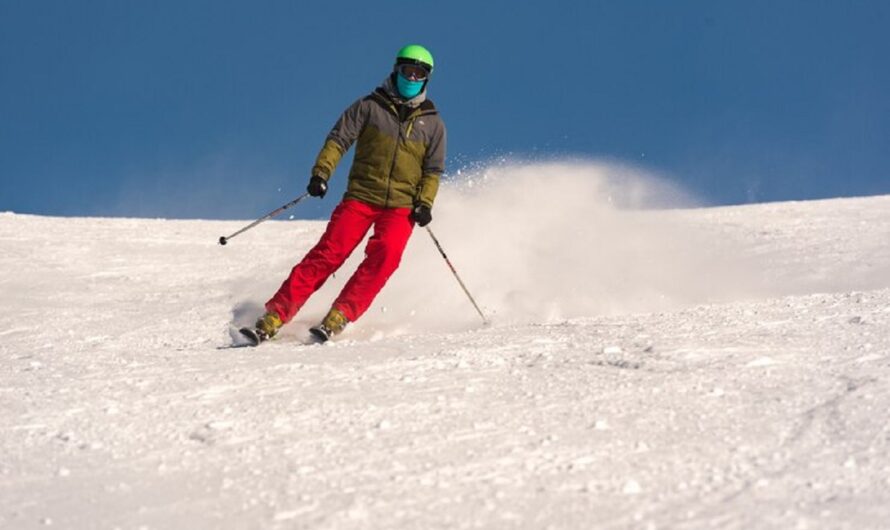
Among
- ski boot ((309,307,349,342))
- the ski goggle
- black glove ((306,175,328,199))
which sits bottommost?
ski boot ((309,307,349,342))

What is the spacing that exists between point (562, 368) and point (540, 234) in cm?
559

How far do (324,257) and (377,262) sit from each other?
347 millimetres

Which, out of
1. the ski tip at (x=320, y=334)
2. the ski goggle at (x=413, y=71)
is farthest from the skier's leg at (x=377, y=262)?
the ski goggle at (x=413, y=71)

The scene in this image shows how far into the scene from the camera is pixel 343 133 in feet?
23.0

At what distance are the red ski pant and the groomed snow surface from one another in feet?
1.37

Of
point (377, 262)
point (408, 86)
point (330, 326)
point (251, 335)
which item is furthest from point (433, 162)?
point (251, 335)

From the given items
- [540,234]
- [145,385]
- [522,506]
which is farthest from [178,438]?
[540,234]

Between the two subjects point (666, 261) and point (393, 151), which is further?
point (666, 261)

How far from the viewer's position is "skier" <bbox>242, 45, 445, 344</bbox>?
682cm

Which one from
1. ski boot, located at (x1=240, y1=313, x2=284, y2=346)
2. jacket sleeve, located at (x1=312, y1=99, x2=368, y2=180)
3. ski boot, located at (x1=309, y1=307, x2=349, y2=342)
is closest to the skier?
jacket sleeve, located at (x1=312, y1=99, x2=368, y2=180)

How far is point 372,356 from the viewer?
5145mm

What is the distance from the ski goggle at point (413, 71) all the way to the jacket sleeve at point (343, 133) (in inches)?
15.1

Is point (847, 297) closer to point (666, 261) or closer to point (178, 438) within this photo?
point (666, 261)

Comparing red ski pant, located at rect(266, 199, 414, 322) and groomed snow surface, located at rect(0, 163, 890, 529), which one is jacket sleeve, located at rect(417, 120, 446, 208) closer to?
red ski pant, located at rect(266, 199, 414, 322)
